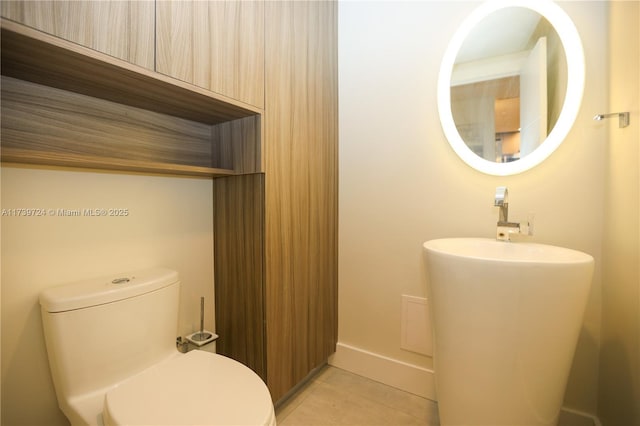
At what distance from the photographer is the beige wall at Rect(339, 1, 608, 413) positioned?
1.19 meters

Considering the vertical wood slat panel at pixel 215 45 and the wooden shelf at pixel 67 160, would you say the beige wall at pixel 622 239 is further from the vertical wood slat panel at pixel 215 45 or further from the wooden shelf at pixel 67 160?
the wooden shelf at pixel 67 160

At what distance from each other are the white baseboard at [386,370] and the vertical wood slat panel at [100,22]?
5.51 feet

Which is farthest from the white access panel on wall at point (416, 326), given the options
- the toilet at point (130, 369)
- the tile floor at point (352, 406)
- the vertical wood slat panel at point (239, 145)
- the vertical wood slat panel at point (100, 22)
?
the vertical wood slat panel at point (100, 22)

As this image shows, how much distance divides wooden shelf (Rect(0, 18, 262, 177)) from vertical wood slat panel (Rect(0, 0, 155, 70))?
0.07ft

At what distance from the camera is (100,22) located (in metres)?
0.75

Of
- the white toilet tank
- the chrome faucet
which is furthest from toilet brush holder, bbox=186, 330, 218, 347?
the chrome faucet

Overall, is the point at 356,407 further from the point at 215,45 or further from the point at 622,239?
the point at 215,45

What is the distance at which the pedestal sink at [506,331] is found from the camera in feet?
2.74

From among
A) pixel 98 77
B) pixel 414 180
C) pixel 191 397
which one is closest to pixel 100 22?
pixel 98 77

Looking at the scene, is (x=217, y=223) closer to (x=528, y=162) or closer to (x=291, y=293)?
(x=291, y=293)

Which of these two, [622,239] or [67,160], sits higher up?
A: [67,160]

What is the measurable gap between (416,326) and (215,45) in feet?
5.10

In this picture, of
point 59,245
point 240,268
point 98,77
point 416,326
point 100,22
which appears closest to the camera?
point 100,22

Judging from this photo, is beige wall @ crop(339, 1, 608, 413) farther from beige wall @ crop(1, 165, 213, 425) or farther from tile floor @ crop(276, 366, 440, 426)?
beige wall @ crop(1, 165, 213, 425)
